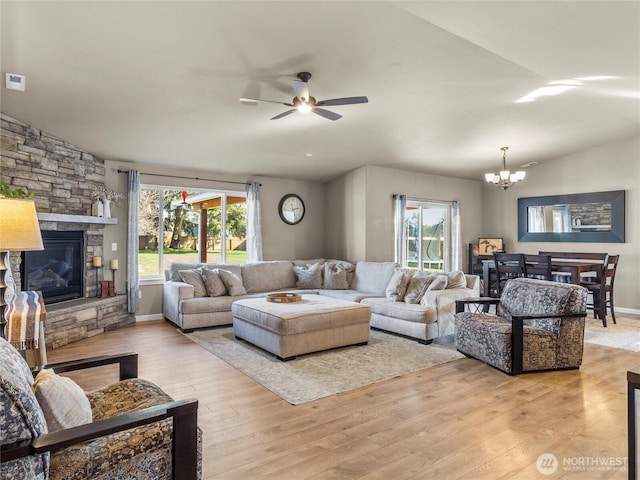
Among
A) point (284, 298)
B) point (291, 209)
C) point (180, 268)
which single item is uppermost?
point (291, 209)

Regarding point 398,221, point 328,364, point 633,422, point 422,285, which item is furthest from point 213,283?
point 633,422

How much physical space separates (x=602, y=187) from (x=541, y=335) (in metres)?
4.65

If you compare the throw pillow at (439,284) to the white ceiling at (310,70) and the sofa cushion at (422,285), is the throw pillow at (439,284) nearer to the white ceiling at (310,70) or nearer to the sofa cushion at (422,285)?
the sofa cushion at (422,285)

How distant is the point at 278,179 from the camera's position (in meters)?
7.18

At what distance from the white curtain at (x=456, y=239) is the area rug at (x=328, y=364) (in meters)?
3.74

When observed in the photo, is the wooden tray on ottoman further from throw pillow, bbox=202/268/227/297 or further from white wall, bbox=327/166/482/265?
white wall, bbox=327/166/482/265

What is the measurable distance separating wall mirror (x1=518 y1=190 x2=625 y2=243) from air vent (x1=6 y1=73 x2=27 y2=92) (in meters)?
8.11

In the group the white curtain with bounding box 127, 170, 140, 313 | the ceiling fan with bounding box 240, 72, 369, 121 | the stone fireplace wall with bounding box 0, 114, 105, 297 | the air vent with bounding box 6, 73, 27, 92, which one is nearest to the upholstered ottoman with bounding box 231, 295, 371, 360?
the white curtain with bounding box 127, 170, 140, 313

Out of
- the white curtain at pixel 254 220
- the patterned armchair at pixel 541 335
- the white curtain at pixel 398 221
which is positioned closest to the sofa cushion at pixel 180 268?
the white curtain at pixel 254 220

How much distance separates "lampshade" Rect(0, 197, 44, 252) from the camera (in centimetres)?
232

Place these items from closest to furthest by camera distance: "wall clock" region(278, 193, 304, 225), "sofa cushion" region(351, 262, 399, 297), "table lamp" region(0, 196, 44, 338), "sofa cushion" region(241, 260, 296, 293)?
"table lamp" region(0, 196, 44, 338) → "sofa cushion" region(351, 262, 399, 297) → "sofa cushion" region(241, 260, 296, 293) → "wall clock" region(278, 193, 304, 225)

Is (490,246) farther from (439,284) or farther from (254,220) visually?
(254,220)

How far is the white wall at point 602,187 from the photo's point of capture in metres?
6.31

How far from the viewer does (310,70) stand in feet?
11.3
